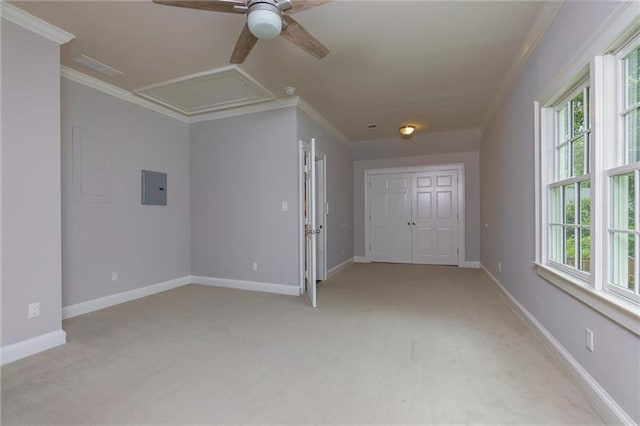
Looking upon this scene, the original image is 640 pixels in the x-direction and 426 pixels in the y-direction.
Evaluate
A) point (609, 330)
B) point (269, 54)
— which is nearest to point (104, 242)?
point (269, 54)

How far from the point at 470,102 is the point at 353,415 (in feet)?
13.4

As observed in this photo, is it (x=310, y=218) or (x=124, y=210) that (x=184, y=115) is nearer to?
(x=124, y=210)

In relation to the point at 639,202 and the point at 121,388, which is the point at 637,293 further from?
the point at 121,388

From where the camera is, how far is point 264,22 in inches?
73.0

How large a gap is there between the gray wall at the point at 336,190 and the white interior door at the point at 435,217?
1448 mm

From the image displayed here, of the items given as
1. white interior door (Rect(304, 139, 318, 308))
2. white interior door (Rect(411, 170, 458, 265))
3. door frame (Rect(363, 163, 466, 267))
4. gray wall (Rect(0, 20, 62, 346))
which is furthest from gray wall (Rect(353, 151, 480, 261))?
gray wall (Rect(0, 20, 62, 346))

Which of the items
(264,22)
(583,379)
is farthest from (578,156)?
(264,22)

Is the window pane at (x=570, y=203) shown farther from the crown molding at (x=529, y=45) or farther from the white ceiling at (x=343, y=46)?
the white ceiling at (x=343, y=46)

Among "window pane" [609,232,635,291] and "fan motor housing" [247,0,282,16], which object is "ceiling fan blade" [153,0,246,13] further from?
"window pane" [609,232,635,291]

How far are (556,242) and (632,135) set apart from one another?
1136 mm

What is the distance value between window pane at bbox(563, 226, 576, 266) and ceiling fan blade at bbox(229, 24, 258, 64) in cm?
270

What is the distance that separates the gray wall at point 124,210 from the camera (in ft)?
10.7

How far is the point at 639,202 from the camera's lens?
147 cm

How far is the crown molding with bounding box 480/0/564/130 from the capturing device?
2227mm
